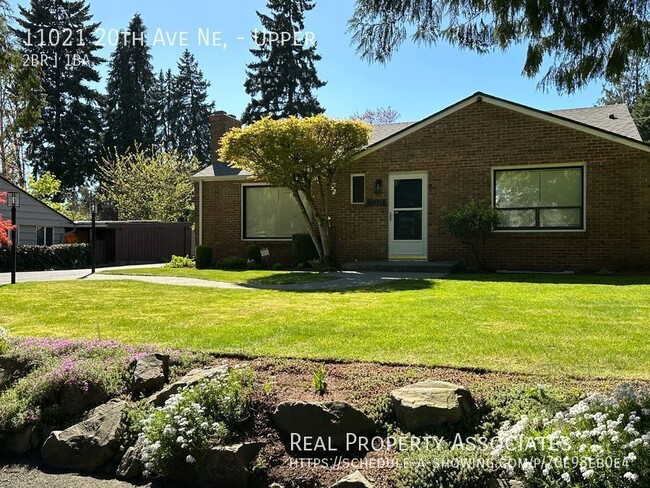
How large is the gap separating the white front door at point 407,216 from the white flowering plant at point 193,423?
10661mm

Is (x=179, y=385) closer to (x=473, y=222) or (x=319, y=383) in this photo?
(x=319, y=383)

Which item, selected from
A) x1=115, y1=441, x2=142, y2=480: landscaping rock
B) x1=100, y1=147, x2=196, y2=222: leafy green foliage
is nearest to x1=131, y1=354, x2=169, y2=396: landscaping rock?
x1=115, y1=441, x2=142, y2=480: landscaping rock

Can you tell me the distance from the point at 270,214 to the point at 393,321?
10.5 metres

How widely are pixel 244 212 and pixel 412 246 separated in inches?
214

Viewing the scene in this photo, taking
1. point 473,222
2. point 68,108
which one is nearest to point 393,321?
point 473,222

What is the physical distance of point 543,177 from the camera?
42.2 feet

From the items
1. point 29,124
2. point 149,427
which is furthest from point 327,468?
point 29,124

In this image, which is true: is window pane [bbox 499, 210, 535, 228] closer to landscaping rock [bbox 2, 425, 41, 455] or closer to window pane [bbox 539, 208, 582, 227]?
window pane [bbox 539, 208, 582, 227]

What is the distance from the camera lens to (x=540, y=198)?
42.2ft

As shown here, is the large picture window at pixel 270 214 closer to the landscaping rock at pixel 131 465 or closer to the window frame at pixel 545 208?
the window frame at pixel 545 208

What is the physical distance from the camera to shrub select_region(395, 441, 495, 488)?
2771 millimetres

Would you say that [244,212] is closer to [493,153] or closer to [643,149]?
[493,153]

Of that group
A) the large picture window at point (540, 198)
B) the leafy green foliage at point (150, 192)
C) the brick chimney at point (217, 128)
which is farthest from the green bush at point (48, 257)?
the large picture window at point (540, 198)

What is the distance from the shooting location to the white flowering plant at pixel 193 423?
3.28 m
